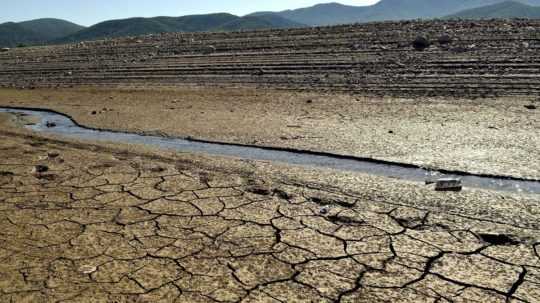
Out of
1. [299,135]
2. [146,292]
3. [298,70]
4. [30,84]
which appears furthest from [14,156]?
[30,84]

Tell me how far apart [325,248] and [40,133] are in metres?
5.91

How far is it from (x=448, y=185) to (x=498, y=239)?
3.21 ft

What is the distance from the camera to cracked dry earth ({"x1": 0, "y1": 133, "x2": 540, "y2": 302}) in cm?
271

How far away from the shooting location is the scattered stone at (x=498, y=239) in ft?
10.4

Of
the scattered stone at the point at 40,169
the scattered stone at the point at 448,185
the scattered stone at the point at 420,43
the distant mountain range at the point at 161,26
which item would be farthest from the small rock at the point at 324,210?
the distant mountain range at the point at 161,26

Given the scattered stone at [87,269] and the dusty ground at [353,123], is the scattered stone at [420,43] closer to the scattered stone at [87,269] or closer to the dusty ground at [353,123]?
the dusty ground at [353,123]

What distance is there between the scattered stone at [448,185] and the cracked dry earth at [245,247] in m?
0.43

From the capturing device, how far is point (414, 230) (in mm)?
3395

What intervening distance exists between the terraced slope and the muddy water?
3864 mm

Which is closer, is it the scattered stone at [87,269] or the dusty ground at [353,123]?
the scattered stone at [87,269]

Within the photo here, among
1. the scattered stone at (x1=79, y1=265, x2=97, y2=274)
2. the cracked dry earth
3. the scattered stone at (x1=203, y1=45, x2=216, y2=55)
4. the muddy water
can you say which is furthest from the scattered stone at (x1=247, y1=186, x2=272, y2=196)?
the scattered stone at (x1=203, y1=45, x2=216, y2=55)

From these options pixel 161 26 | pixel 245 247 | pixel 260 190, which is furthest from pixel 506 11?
pixel 245 247

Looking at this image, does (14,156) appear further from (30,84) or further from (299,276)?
(30,84)

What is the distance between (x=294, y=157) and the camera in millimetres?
5590
